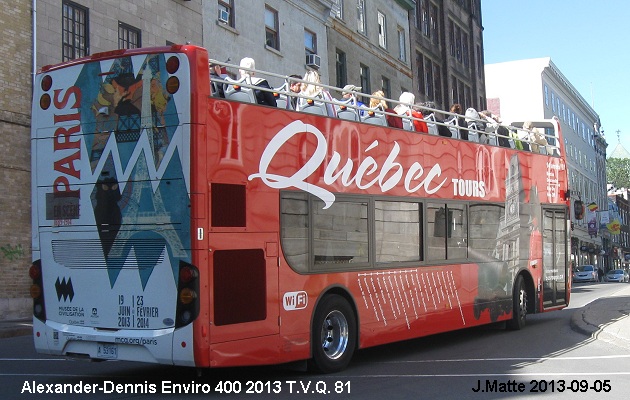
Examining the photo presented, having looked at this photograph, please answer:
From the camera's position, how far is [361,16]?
36.0 meters

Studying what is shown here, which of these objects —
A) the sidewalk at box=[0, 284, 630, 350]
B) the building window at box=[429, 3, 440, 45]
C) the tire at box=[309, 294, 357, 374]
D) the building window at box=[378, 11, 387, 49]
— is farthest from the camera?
the building window at box=[429, 3, 440, 45]

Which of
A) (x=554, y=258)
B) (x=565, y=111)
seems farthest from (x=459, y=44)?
(x=554, y=258)

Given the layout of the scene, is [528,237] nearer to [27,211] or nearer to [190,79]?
[190,79]

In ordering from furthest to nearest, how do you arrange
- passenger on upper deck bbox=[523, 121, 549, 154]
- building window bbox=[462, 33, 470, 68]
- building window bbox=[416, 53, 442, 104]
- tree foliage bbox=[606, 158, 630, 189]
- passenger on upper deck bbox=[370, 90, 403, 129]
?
tree foliage bbox=[606, 158, 630, 189] → building window bbox=[462, 33, 470, 68] → building window bbox=[416, 53, 442, 104] → passenger on upper deck bbox=[523, 121, 549, 154] → passenger on upper deck bbox=[370, 90, 403, 129]

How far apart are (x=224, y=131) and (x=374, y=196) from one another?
10.5ft

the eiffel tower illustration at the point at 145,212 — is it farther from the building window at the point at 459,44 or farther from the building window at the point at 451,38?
the building window at the point at 459,44

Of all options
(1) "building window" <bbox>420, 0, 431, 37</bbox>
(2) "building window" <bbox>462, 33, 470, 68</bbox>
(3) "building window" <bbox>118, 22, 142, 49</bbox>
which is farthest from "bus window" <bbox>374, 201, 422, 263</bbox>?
(2) "building window" <bbox>462, 33, 470, 68</bbox>

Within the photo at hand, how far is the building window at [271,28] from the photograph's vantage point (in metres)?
28.0

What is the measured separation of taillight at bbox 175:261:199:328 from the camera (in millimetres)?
8398

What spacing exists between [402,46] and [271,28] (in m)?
14.5

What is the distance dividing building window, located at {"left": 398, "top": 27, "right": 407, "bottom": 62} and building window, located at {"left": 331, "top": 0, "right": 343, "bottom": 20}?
25.3ft

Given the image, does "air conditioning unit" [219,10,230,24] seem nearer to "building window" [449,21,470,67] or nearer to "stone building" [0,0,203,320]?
"stone building" [0,0,203,320]

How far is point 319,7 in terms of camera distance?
102 ft

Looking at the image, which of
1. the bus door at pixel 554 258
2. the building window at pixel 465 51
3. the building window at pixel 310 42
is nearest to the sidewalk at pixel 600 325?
the bus door at pixel 554 258
